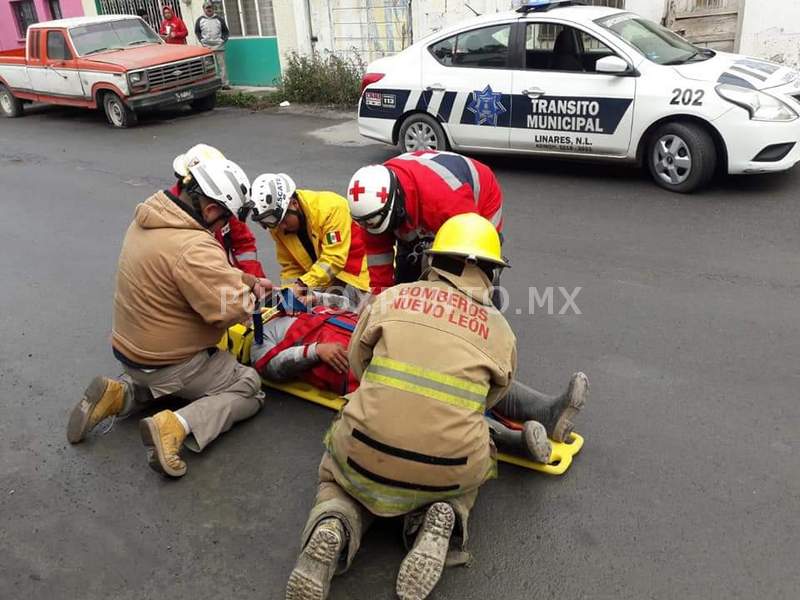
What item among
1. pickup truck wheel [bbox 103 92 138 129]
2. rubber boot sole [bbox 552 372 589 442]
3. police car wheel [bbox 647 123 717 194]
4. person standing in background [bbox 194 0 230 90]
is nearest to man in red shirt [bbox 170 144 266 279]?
rubber boot sole [bbox 552 372 589 442]

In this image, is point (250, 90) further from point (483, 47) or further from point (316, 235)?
point (316, 235)

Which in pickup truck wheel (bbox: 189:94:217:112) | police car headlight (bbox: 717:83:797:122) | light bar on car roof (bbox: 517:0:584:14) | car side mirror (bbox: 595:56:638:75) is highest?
light bar on car roof (bbox: 517:0:584:14)

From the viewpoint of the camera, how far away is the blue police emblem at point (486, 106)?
321 inches

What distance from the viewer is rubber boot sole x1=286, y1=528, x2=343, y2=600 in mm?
2660

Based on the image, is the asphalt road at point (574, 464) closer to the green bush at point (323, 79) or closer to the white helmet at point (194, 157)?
the white helmet at point (194, 157)

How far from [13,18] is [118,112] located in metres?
12.6

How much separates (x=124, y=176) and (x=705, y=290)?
7.71 meters

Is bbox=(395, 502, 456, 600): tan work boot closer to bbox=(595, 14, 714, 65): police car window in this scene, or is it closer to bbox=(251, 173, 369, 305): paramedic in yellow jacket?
bbox=(251, 173, 369, 305): paramedic in yellow jacket

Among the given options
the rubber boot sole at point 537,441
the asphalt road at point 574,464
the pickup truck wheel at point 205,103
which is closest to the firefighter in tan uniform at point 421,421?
the asphalt road at point 574,464

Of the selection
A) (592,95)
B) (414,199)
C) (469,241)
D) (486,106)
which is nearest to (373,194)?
(414,199)

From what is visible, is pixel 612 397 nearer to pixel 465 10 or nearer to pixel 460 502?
pixel 460 502

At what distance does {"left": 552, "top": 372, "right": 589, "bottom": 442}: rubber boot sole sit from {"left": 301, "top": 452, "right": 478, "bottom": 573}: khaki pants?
0.74 m

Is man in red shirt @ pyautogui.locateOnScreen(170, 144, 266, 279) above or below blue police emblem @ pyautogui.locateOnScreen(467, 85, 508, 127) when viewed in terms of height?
below

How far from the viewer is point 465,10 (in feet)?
43.0
